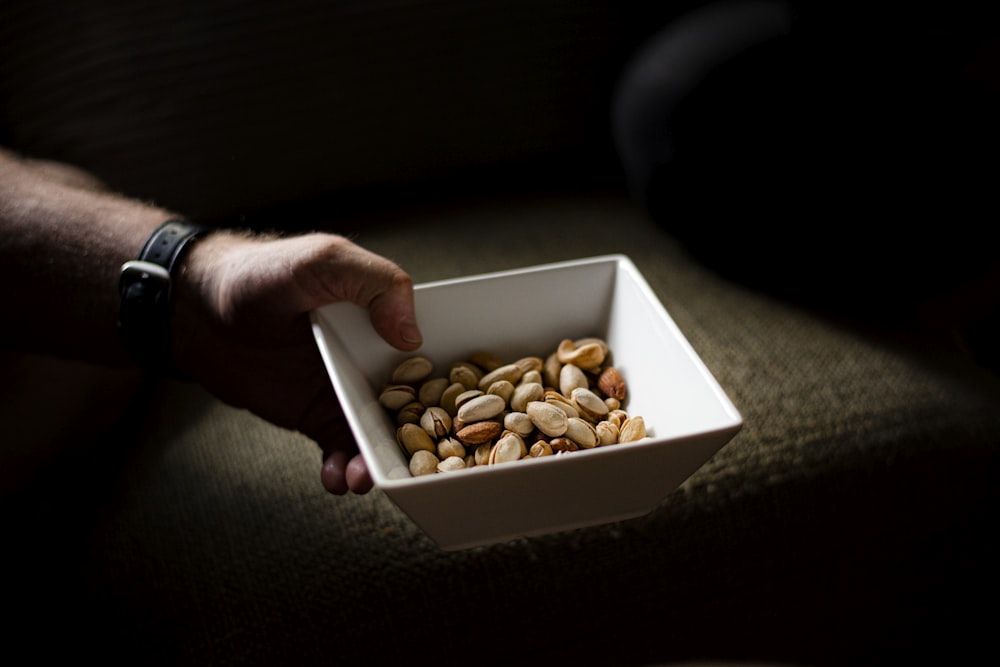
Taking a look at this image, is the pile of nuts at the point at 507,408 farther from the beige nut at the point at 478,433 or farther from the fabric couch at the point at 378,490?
the fabric couch at the point at 378,490

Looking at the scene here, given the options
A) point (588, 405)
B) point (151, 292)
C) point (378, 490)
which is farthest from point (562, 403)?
point (151, 292)

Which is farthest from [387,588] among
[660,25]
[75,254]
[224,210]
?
[660,25]

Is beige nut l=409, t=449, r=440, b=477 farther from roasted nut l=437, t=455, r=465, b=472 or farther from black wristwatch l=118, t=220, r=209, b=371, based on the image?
black wristwatch l=118, t=220, r=209, b=371

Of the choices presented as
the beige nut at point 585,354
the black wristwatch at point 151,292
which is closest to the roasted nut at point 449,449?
the beige nut at point 585,354

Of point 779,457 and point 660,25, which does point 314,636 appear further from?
point 660,25

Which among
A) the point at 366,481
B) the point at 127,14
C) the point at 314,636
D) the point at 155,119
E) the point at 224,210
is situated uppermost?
the point at 127,14

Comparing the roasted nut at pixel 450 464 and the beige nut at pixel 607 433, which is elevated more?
the roasted nut at pixel 450 464

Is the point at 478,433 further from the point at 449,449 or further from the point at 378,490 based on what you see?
the point at 378,490
